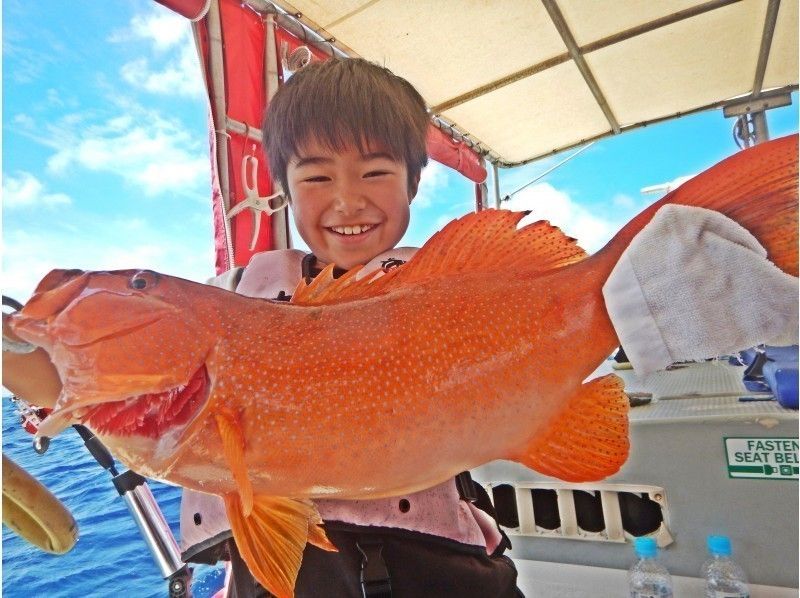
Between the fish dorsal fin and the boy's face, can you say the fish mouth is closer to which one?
the fish dorsal fin

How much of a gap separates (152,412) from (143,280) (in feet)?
0.43

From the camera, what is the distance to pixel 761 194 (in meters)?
0.47

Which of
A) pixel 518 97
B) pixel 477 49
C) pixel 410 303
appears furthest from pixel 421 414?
pixel 518 97

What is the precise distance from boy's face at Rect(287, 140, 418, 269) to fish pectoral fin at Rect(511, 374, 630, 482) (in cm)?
43

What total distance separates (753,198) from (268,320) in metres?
0.50

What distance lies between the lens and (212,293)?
19.8 inches

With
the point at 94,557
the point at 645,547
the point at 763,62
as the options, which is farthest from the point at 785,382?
the point at 94,557

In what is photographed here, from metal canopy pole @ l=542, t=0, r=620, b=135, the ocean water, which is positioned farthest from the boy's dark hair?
metal canopy pole @ l=542, t=0, r=620, b=135

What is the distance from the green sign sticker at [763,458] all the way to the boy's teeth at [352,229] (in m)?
1.09

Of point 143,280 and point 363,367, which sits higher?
point 143,280

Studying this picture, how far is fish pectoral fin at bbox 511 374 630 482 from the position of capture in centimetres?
52

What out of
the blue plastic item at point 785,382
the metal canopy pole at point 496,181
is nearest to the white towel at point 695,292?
the blue plastic item at point 785,382

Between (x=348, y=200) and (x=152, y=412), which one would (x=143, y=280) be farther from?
(x=348, y=200)

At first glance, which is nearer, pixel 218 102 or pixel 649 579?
pixel 649 579
